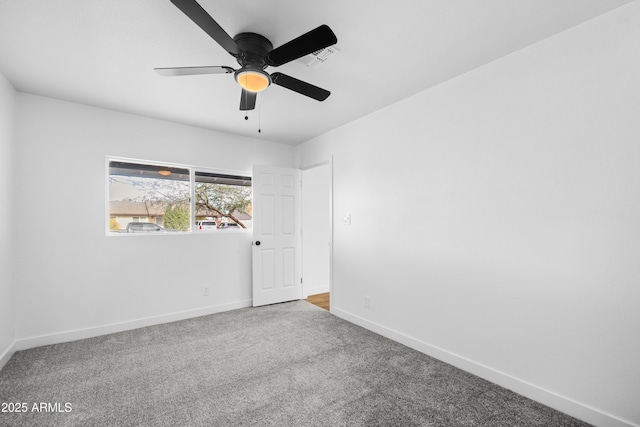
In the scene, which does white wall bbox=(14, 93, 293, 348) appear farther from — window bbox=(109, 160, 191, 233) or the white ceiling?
the white ceiling

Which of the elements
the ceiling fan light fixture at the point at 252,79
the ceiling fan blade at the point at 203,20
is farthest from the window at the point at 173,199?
the ceiling fan blade at the point at 203,20

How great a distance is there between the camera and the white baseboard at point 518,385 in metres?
1.73

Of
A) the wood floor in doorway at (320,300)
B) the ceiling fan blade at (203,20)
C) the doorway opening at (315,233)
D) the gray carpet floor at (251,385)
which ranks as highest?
the ceiling fan blade at (203,20)

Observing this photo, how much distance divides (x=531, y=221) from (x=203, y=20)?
2.42 meters

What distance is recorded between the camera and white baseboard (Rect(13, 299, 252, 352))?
9.19ft

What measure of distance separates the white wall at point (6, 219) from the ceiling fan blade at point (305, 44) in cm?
256

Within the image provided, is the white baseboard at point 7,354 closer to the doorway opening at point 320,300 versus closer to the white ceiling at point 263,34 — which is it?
the white ceiling at point 263,34

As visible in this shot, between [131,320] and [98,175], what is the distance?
169cm

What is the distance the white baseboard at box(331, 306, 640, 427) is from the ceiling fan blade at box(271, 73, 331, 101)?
2.43m

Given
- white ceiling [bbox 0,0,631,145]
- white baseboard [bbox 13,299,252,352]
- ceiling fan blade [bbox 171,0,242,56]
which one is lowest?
white baseboard [bbox 13,299,252,352]

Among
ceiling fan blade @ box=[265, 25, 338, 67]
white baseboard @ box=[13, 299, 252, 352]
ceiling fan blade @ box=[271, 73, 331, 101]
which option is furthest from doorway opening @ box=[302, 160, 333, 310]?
ceiling fan blade @ box=[265, 25, 338, 67]

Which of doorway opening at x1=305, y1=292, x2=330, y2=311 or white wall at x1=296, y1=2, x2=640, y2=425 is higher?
white wall at x1=296, y1=2, x2=640, y2=425

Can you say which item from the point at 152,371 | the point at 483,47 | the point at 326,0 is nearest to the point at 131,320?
the point at 152,371

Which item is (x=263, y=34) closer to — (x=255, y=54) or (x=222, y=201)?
(x=255, y=54)
